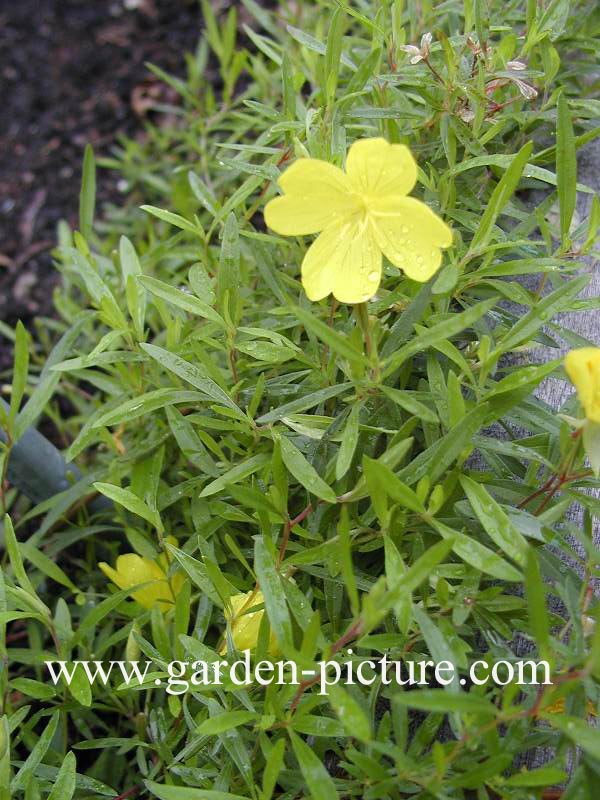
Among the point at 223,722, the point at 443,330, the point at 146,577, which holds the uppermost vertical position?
the point at 443,330

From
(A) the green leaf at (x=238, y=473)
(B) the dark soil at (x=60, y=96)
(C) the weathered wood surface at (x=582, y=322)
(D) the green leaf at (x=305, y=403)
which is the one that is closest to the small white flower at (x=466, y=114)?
(C) the weathered wood surface at (x=582, y=322)

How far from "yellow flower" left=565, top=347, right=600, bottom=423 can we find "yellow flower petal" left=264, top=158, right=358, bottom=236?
26 cm

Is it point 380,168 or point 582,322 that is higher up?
point 380,168

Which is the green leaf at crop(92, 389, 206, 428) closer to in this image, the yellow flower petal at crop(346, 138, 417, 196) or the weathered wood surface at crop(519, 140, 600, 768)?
the yellow flower petal at crop(346, 138, 417, 196)

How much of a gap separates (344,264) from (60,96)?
6.27 feet

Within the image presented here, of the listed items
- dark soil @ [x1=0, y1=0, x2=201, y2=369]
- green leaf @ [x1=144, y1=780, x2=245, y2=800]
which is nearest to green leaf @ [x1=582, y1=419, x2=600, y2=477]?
green leaf @ [x1=144, y1=780, x2=245, y2=800]

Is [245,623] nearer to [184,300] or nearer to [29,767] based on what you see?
[29,767]

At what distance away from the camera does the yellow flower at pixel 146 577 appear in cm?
114

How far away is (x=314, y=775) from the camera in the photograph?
2.59 ft

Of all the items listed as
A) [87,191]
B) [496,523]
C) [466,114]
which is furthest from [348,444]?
[87,191]

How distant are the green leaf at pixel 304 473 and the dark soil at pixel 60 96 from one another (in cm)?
141

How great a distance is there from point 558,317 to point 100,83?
5.82 feet

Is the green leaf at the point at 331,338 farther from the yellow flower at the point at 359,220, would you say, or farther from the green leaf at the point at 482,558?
the green leaf at the point at 482,558

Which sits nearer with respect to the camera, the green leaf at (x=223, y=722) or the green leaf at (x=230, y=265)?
the green leaf at (x=223, y=722)
